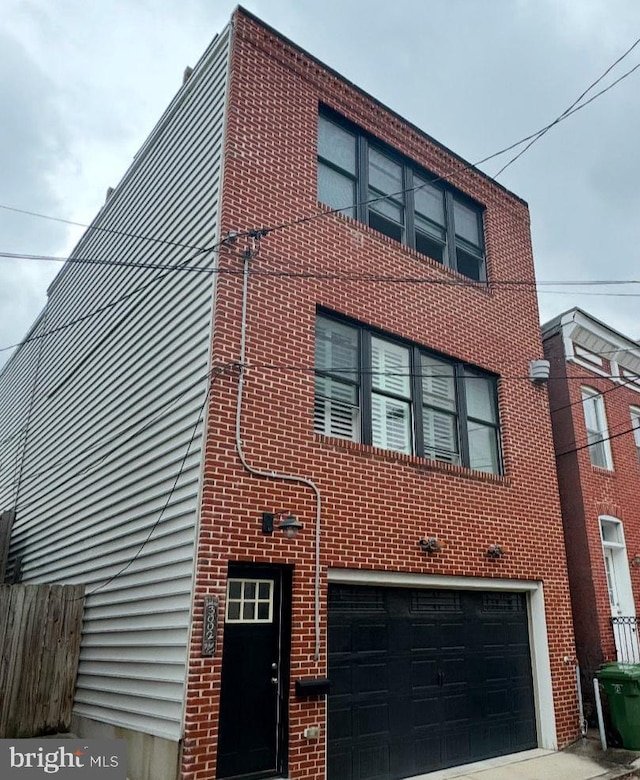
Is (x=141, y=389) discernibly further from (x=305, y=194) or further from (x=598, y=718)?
(x=598, y=718)

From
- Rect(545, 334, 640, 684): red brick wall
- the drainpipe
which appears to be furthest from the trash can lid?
the drainpipe

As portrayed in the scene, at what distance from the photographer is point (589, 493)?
37.4 ft

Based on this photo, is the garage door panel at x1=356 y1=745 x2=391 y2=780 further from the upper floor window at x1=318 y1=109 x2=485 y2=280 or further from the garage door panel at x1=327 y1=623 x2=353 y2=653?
the upper floor window at x1=318 y1=109 x2=485 y2=280

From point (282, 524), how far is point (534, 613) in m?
4.99

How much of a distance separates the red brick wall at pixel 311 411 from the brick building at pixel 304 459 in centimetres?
3

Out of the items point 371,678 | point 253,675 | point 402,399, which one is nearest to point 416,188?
point 402,399

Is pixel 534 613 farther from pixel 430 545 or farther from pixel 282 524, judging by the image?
pixel 282 524

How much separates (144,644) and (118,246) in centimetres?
702

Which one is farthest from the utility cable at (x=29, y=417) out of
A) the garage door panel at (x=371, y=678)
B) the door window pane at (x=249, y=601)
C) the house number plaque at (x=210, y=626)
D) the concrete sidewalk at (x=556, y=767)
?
the concrete sidewalk at (x=556, y=767)

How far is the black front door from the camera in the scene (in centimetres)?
604

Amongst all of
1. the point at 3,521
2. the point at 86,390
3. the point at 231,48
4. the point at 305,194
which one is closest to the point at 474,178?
the point at 305,194

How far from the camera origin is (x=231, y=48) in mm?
8156

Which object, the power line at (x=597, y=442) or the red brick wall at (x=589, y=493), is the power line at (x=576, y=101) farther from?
the power line at (x=597, y=442)

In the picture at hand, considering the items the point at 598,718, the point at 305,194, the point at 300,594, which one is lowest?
the point at 598,718
